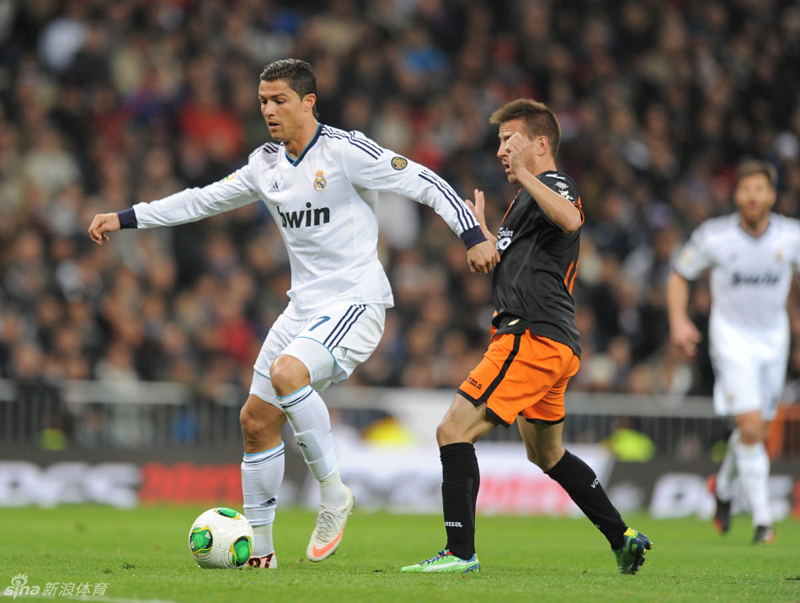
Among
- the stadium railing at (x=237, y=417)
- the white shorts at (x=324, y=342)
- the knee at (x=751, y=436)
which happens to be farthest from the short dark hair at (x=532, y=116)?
the stadium railing at (x=237, y=417)

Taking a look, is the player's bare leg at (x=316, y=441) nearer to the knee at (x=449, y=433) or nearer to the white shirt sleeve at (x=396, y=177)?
the knee at (x=449, y=433)

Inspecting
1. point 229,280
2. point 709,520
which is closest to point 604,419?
point 709,520

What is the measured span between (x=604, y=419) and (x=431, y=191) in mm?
8686

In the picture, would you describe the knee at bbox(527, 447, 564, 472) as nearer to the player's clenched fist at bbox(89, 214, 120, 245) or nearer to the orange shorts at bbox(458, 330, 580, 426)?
the orange shorts at bbox(458, 330, 580, 426)

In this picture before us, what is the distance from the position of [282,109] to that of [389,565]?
105 inches

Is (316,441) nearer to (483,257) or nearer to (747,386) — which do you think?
(483,257)

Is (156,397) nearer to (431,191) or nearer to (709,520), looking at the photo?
(709,520)

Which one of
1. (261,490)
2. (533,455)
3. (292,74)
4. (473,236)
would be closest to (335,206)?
(292,74)

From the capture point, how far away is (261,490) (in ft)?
21.5

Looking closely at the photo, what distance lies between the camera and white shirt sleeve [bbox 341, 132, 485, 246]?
6.26 meters

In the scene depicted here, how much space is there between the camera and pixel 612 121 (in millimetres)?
18422

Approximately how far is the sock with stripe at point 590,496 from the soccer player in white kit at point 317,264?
119cm

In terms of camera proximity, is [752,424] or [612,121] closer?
[752,424]

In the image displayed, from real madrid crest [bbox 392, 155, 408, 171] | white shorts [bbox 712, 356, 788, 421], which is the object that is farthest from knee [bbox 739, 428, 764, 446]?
real madrid crest [bbox 392, 155, 408, 171]
